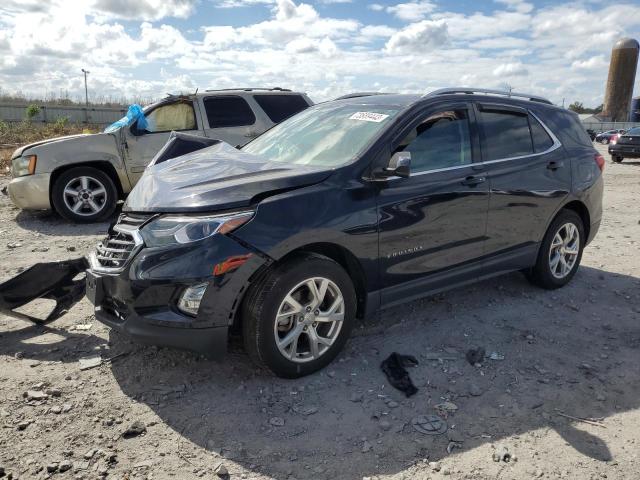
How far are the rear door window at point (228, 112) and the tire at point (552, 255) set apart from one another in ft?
17.1

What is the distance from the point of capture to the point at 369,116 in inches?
158

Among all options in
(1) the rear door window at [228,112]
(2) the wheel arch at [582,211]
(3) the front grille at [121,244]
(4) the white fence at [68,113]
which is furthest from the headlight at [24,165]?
(4) the white fence at [68,113]

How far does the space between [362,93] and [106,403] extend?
3309mm

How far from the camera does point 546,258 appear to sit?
196 inches

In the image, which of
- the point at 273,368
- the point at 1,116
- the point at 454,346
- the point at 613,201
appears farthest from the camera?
the point at 1,116

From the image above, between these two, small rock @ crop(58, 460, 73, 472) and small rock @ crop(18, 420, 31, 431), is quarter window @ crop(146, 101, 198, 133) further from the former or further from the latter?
small rock @ crop(58, 460, 73, 472)

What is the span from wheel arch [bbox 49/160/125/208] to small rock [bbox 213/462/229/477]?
622cm

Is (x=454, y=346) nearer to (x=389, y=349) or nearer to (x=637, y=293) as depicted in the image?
(x=389, y=349)

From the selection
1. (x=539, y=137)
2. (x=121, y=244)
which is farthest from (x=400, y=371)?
(x=539, y=137)

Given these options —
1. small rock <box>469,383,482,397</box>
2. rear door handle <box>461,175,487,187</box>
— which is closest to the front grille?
small rock <box>469,383,482,397</box>

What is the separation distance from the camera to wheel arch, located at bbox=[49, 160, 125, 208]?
25.1ft

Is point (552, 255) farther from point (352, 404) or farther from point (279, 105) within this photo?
point (279, 105)

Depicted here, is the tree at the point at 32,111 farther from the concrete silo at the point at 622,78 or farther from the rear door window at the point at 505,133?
the concrete silo at the point at 622,78

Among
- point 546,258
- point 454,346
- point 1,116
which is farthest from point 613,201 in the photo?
point 1,116
